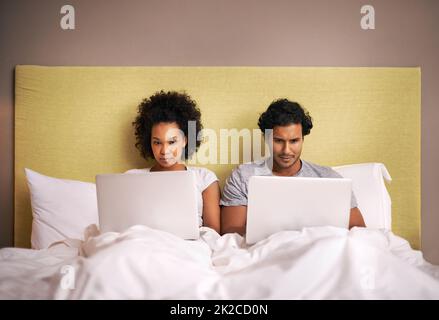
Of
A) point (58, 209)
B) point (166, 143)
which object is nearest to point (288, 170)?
point (166, 143)

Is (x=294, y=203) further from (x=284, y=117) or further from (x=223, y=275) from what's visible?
(x=284, y=117)

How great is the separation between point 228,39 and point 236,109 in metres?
0.43

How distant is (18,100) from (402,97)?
222 centimetres

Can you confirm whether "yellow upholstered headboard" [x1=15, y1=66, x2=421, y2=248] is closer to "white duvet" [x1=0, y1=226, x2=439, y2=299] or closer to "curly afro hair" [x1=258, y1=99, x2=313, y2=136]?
"curly afro hair" [x1=258, y1=99, x2=313, y2=136]

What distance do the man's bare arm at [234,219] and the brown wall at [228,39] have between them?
3.07ft

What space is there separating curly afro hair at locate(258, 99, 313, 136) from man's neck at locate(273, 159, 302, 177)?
20cm

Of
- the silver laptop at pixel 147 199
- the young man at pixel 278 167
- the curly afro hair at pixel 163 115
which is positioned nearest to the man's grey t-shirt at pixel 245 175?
the young man at pixel 278 167

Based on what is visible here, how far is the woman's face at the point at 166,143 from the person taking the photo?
2.16 m

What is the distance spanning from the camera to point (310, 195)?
1.60 meters

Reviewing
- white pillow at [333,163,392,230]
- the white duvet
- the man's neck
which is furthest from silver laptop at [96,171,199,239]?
white pillow at [333,163,392,230]

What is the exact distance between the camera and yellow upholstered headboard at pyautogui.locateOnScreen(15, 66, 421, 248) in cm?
246

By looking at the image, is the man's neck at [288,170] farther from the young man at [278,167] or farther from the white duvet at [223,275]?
the white duvet at [223,275]

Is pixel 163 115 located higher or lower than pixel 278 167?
higher

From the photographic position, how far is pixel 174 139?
86.8 inches
